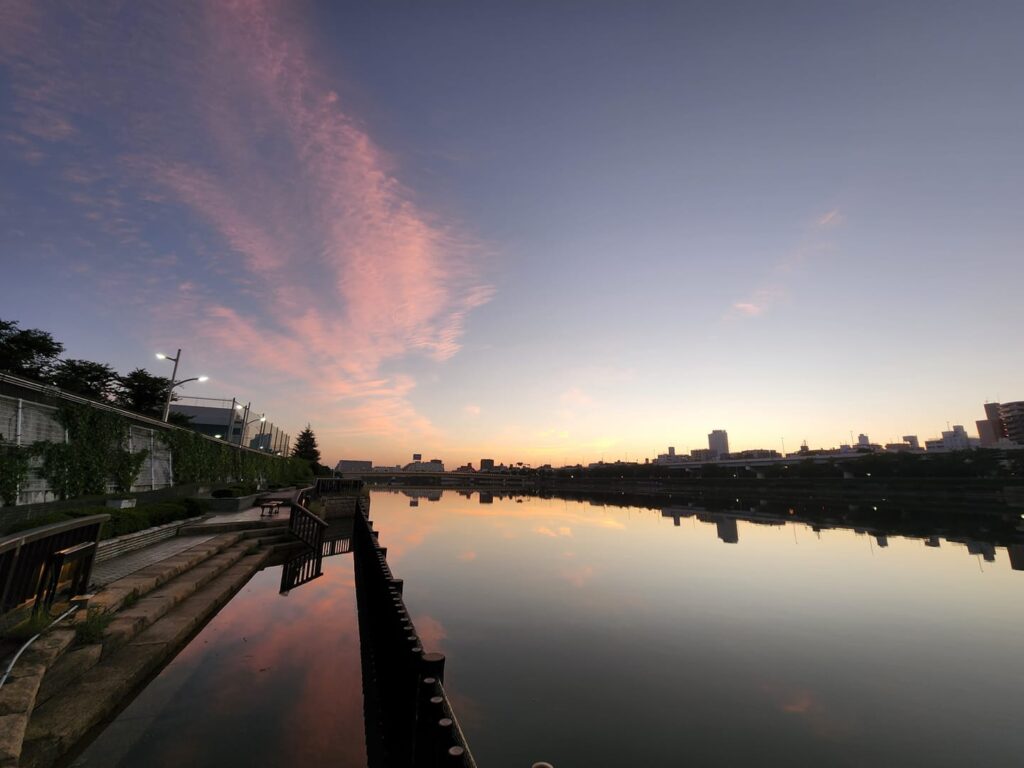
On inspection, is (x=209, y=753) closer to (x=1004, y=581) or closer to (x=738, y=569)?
(x=738, y=569)

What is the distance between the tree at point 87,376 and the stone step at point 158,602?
169 feet

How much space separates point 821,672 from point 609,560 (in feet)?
51.1

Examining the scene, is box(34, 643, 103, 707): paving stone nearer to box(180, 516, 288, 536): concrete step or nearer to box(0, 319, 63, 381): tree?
box(180, 516, 288, 536): concrete step

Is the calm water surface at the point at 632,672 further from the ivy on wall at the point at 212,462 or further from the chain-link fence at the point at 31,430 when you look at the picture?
the ivy on wall at the point at 212,462

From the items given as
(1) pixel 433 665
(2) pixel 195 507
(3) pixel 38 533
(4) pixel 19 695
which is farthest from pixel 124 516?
(1) pixel 433 665

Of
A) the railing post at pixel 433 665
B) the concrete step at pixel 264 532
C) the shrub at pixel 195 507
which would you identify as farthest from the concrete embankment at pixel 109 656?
the shrub at pixel 195 507

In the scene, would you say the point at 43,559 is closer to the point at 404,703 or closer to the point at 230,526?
the point at 404,703

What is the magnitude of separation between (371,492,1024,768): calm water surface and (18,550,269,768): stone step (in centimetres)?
584

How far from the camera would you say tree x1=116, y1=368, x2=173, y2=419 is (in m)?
56.5

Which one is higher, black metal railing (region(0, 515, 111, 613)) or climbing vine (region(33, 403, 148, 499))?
climbing vine (region(33, 403, 148, 499))

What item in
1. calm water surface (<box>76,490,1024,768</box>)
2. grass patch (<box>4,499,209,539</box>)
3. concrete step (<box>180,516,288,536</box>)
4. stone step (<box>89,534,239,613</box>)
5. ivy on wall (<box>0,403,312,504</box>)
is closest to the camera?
calm water surface (<box>76,490,1024,768</box>)

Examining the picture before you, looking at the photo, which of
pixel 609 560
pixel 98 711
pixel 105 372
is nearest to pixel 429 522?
pixel 609 560

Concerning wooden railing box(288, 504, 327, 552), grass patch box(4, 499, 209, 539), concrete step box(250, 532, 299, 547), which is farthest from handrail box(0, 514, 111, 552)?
wooden railing box(288, 504, 327, 552)

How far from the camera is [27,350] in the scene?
45.4m
